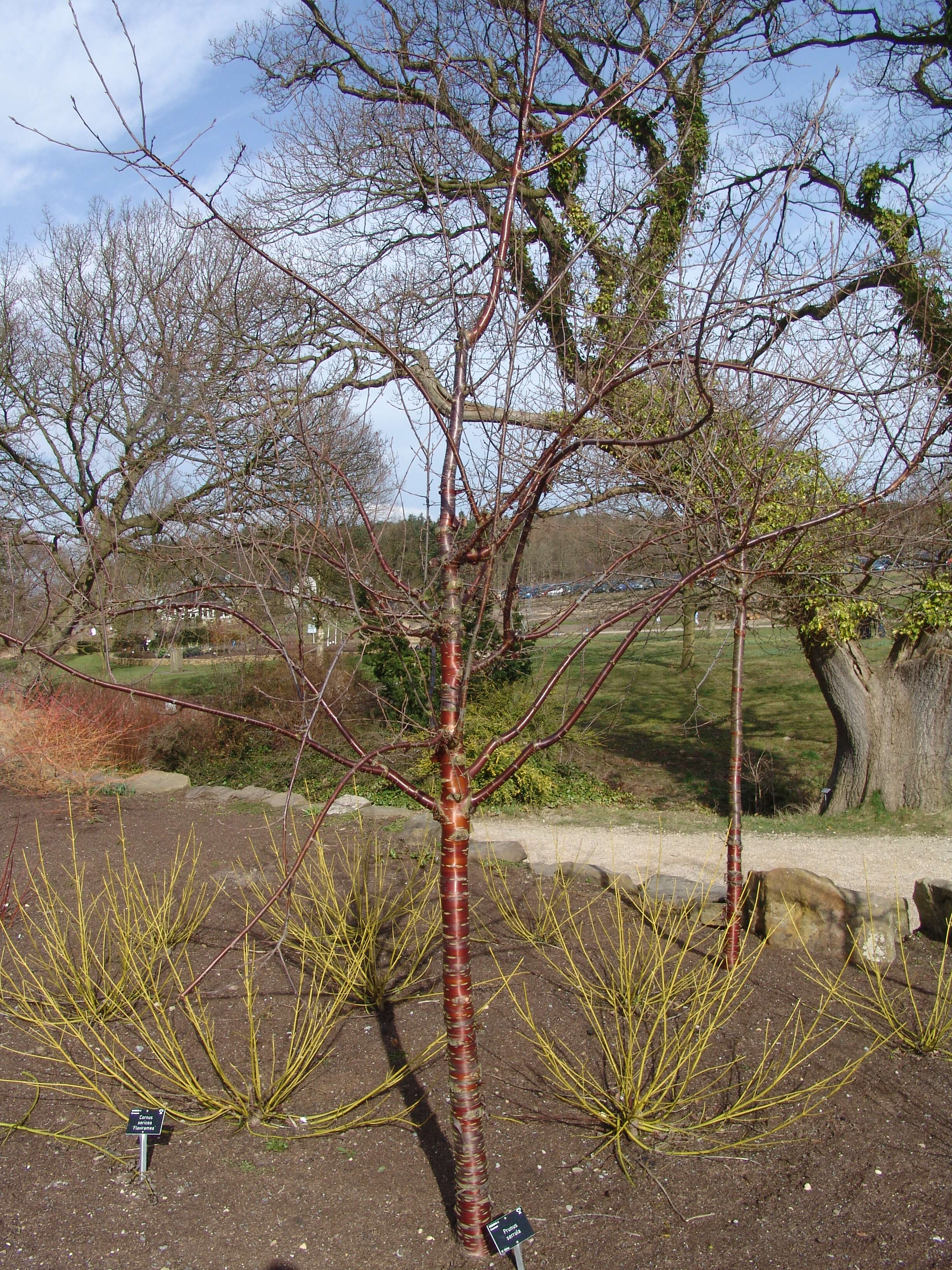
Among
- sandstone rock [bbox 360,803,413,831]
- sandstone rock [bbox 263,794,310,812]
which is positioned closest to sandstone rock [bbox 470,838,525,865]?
sandstone rock [bbox 360,803,413,831]

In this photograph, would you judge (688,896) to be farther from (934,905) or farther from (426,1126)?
(426,1126)

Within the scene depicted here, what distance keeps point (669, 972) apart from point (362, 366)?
19.8 feet

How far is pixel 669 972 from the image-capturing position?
368 cm

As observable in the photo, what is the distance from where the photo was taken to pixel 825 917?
156 inches

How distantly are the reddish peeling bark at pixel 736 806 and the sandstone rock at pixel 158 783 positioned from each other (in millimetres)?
6448

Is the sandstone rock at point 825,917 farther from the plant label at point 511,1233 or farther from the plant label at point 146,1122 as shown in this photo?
the plant label at point 146,1122

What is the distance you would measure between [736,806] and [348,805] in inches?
191

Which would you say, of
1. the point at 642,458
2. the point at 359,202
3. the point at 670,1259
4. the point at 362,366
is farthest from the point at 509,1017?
the point at 359,202

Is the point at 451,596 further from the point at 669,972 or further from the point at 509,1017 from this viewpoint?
the point at 669,972

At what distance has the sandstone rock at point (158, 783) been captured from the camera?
882 centimetres

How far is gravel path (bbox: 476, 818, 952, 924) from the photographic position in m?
6.28

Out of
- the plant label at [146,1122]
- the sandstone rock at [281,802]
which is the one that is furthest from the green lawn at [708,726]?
the plant label at [146,1122]

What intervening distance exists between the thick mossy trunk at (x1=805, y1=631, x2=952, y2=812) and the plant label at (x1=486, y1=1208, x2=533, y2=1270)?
7.82 m

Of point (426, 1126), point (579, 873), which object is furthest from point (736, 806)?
point (426, 1126)
